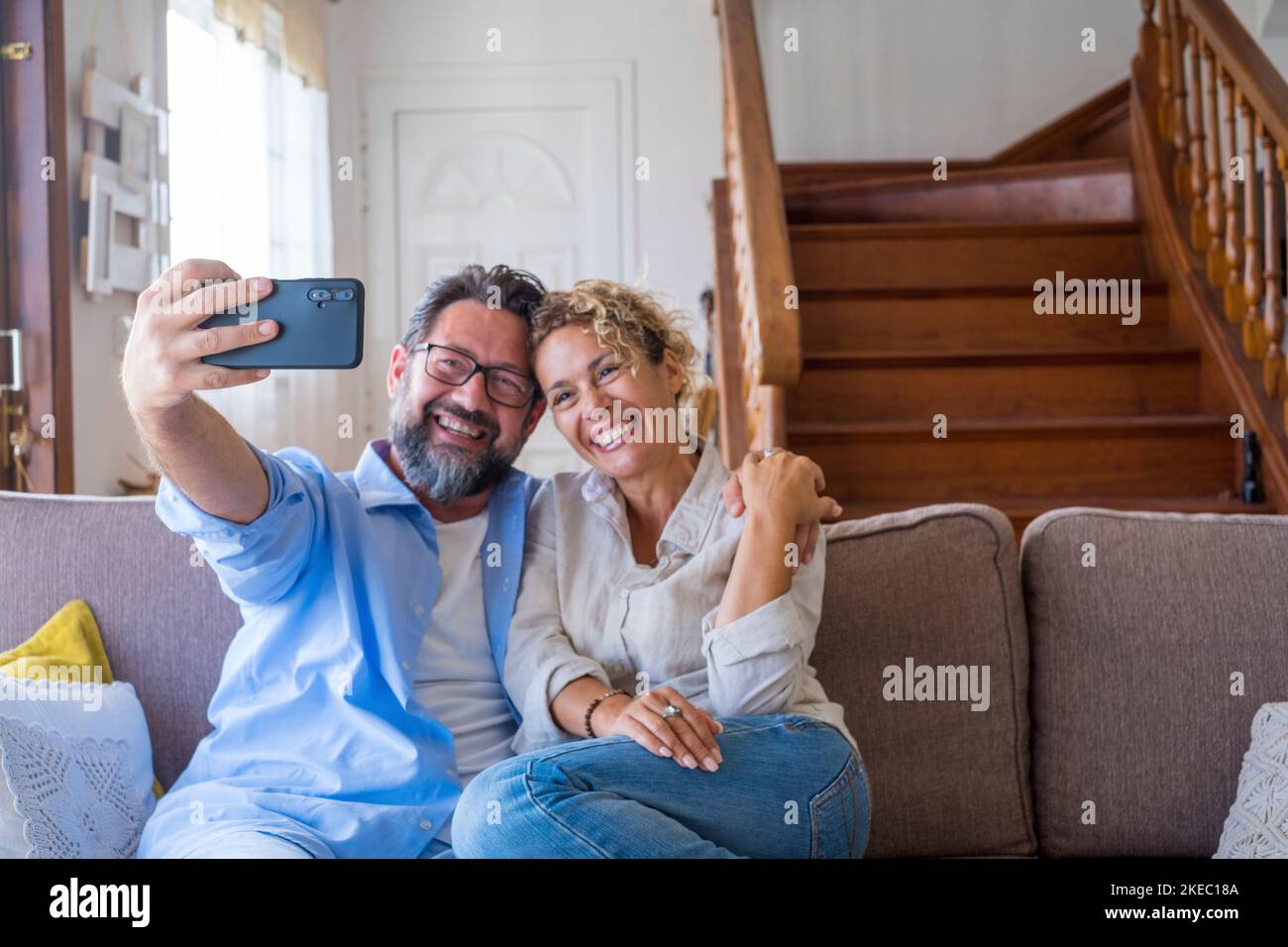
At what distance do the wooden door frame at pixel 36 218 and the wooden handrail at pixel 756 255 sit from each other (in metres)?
1.77

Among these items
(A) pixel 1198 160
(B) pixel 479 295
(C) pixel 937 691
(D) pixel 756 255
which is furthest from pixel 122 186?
(A) pixel 1198 160

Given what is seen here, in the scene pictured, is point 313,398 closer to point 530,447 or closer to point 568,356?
point 530,447

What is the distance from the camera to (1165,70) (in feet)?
11.7

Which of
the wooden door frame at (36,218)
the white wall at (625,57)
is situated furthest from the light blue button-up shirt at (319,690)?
the white wall at (625,57)

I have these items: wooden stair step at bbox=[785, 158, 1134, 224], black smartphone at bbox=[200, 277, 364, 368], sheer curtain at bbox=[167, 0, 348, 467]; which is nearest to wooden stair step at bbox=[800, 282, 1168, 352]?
wooden stair step at bbox=[785, 158, 1134, 224]

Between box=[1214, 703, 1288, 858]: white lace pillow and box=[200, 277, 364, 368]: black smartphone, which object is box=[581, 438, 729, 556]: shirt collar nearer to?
box=[200, 277, 364, 368]: black smartphone

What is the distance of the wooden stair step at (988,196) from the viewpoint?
392cm

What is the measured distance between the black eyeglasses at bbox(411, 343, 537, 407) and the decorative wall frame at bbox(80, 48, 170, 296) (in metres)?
2.23

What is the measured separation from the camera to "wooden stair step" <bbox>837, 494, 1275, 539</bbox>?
9.76 feet

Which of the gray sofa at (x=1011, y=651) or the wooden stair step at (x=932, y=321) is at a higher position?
the wooden stair step at (x=932, y=321)

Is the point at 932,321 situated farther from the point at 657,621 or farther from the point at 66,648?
the point at 66,648

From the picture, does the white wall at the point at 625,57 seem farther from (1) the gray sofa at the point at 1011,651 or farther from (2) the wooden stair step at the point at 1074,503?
(1) the gray sofa at the point at 1011,651

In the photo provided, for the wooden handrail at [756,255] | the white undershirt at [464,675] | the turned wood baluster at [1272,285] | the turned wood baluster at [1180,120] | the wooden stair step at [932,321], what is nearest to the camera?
the white undershirt at [464,675]
